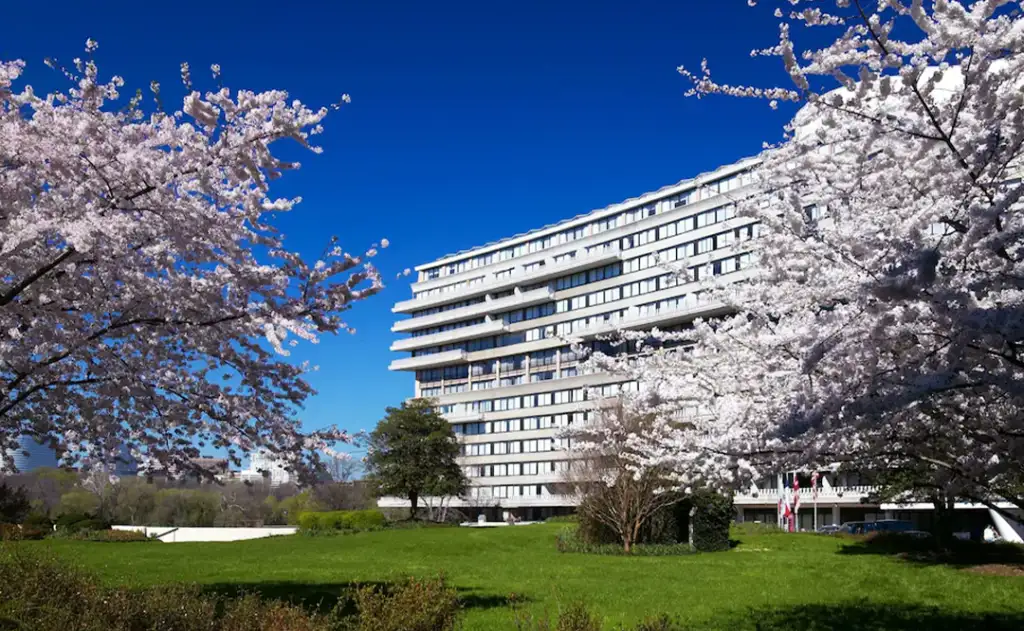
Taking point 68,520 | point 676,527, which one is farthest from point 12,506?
point 676,527

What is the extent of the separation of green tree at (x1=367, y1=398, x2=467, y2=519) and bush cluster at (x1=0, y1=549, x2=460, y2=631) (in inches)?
2136

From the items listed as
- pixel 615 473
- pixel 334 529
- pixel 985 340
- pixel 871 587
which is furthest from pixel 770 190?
pixel 334 529

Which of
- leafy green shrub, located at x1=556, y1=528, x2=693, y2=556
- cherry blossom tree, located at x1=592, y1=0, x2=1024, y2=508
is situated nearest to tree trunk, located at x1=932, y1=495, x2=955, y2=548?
leafy green shrub, located at x1=556, y1=528, x2=693, y2=556

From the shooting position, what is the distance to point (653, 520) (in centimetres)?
3434

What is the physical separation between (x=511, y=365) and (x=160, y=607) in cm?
8220

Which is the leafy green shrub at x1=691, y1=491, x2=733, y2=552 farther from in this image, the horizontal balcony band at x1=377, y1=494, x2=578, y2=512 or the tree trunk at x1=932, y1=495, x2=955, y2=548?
the horizontal balcony band at x1=377, y1=494, x2=578, y2=512

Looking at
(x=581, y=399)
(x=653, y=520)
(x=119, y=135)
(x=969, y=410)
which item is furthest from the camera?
(x=581, y=399)

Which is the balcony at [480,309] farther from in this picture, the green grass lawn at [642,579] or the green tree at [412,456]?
the green grass lawn at [642,579]

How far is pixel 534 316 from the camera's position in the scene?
89.4 meters

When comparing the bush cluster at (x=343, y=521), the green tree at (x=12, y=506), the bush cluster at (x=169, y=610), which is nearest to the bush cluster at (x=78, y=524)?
the green tree at (x=12, y=506)

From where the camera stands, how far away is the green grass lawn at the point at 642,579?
14958 mm

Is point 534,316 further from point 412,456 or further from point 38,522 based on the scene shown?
point 38,522

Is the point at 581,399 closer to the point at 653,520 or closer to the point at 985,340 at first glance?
the point at 653,520

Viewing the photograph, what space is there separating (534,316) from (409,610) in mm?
80419
